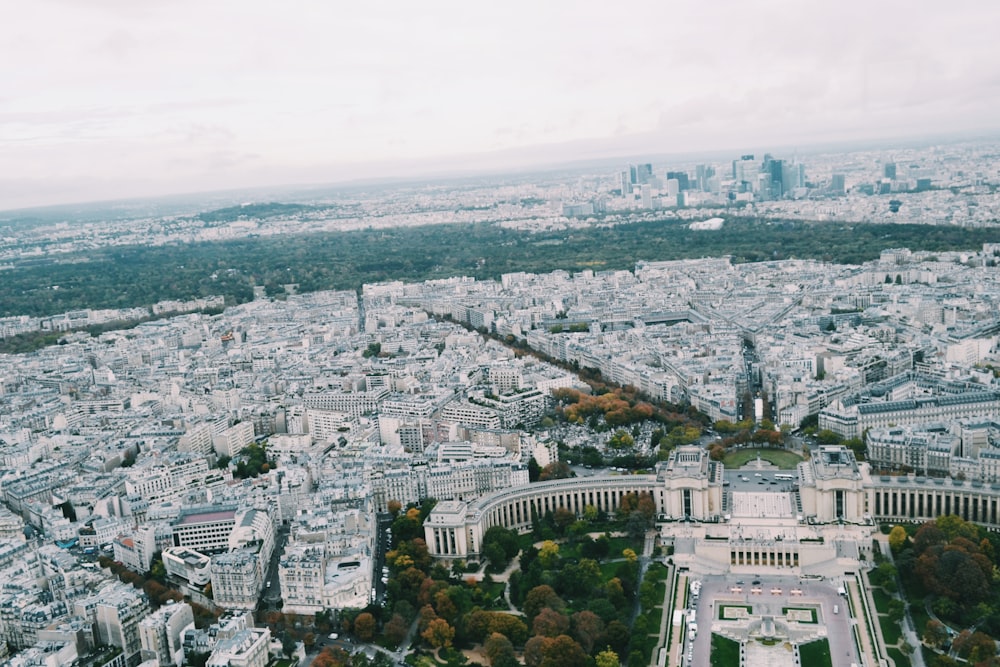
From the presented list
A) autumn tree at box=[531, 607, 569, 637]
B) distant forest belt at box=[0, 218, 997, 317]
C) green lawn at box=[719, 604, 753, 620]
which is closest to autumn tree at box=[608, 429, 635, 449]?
green lawn at box=[719, 604, 753, 620]

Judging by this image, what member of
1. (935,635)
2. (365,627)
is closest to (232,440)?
(365,627)

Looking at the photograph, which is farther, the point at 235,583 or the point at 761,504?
the point at 761,504

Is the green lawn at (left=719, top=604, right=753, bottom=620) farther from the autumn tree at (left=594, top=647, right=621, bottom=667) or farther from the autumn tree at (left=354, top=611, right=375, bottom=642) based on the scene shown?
the autumn tree at (left=354, top=611, right=375, bottom=642)

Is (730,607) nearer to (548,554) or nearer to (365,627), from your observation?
(548,554)

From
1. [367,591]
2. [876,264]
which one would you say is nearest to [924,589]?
[367,591]

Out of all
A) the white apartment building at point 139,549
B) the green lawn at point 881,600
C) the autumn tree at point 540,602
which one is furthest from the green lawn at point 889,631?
the white apartment building at point 139,549

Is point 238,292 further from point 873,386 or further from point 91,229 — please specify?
point 91,229
